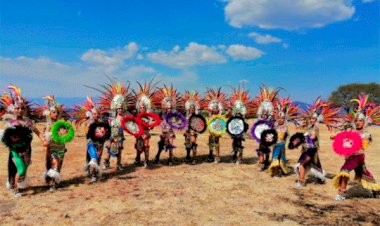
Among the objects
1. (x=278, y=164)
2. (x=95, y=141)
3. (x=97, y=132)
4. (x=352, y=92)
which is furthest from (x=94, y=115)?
(x=352, y=92)

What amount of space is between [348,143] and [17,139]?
848 centimetres

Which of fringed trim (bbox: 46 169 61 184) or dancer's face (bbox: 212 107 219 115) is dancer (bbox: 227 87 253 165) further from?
fringed trim (bbox: 46 169 61 184)

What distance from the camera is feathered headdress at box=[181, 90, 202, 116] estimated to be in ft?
42.0

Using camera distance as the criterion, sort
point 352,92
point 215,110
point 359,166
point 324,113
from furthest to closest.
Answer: point 352,92, point 215,110, point 324,113, point 359,166

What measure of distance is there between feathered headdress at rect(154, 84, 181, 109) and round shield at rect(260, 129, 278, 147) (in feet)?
11.6

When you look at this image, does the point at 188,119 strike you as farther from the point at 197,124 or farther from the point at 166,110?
the point at 166,110

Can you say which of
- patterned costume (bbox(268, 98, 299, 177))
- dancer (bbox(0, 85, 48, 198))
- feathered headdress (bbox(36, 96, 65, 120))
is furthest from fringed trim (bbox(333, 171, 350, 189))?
dancer (bbox(0, 85, 48, 198))

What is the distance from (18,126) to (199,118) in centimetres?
625

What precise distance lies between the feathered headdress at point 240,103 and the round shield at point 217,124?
1.29 metres

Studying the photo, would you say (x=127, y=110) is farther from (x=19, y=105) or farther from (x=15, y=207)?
(x=15, y=207)

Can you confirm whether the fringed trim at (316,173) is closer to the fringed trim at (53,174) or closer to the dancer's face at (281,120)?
the dancer's face at (281,120)

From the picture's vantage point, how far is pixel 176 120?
12.4 metres

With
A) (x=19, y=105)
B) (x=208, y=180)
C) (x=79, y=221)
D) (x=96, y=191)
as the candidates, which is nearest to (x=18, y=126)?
(x=19, y=105)

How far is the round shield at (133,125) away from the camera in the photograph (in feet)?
36.8
